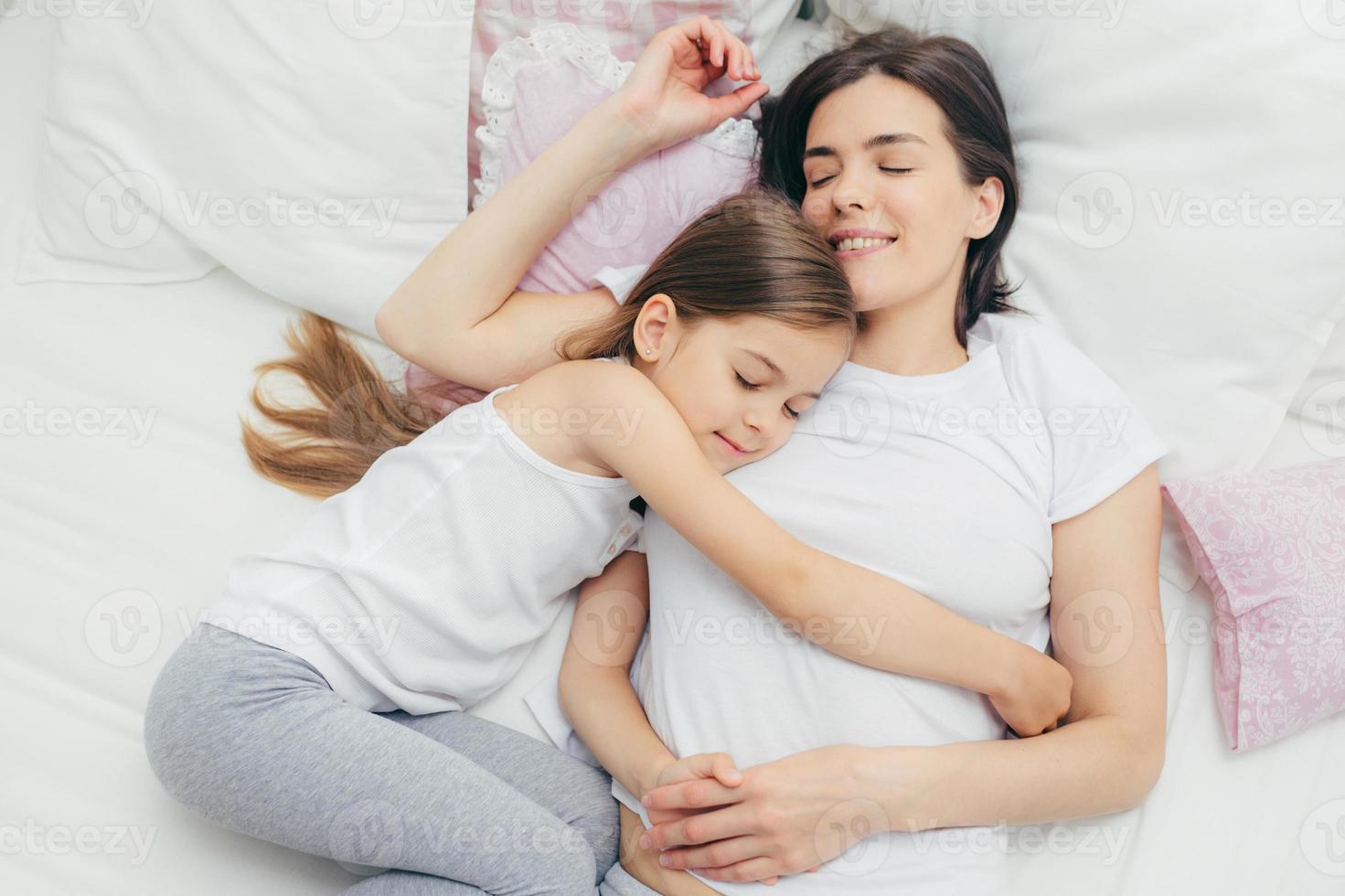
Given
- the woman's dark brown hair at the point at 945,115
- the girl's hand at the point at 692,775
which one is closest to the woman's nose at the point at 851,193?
the woman's dark brown hair at the point at 945,115

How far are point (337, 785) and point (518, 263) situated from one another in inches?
29.0

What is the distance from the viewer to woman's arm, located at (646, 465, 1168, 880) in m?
1.25

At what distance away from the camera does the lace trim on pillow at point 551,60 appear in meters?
1.65

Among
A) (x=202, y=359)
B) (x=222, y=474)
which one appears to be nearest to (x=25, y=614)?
(x=222, y=474)

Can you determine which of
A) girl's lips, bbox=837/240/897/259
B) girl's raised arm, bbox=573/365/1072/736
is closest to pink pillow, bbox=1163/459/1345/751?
girl's raised arm, bbox=573/365/1072/736

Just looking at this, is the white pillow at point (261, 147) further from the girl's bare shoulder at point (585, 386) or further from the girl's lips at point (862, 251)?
the girl's lips at point (862, 251)

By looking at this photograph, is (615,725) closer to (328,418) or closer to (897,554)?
(897,554)

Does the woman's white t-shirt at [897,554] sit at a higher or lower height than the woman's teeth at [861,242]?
lower

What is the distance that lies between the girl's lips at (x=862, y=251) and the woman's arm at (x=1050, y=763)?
1.45 ft

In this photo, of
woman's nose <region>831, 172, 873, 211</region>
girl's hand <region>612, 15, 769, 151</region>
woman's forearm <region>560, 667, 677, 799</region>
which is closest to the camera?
woman's forearm <region>560, 667, 677, 799</region>

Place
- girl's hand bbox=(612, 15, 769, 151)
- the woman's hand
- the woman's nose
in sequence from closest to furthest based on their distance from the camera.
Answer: the woman's hand < the woman's nose < girl's hand bbox=(612, 15, 769, 151)

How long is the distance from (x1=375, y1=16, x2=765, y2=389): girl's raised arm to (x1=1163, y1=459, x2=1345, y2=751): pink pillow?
2.97ft

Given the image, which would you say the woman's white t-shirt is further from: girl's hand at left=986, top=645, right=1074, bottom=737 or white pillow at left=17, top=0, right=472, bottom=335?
white pillow at left=17, top=0, right=472, bottom=335

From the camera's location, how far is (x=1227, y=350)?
1512mm
